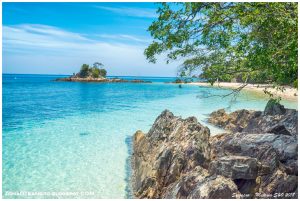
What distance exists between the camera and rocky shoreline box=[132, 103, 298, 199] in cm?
839

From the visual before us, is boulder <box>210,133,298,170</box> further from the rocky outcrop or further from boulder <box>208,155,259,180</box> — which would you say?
the rocky outcrop

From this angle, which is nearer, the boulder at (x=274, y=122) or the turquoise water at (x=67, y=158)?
the turquoise water at (x=67, y=158)

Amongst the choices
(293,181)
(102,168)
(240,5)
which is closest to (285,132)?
(293,181)

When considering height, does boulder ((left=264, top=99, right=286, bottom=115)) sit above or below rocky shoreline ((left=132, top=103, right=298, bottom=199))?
above

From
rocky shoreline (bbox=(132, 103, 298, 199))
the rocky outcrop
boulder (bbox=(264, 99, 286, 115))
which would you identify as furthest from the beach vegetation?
rocky shoreline (bbox=(132, 103, 298, 199))

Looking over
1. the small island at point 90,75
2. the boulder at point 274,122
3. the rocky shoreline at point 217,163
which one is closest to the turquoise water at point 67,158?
the rocky shoreline at point 217,163

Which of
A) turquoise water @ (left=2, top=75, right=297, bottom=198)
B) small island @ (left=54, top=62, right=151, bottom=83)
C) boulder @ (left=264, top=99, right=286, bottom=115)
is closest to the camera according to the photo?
turquoise water @ (left=2, top=75, right=297, bottom=198)

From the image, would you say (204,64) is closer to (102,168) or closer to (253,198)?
(253,198)

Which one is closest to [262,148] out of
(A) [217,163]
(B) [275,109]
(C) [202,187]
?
(A) [217,163]

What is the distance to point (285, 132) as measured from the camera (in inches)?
504

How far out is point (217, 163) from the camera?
880 centimetres

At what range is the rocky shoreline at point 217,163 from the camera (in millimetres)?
8393

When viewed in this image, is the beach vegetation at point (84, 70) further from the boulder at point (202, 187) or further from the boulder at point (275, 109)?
the boulder at point (202, 187)

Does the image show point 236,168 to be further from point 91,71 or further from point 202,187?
point 91,71
